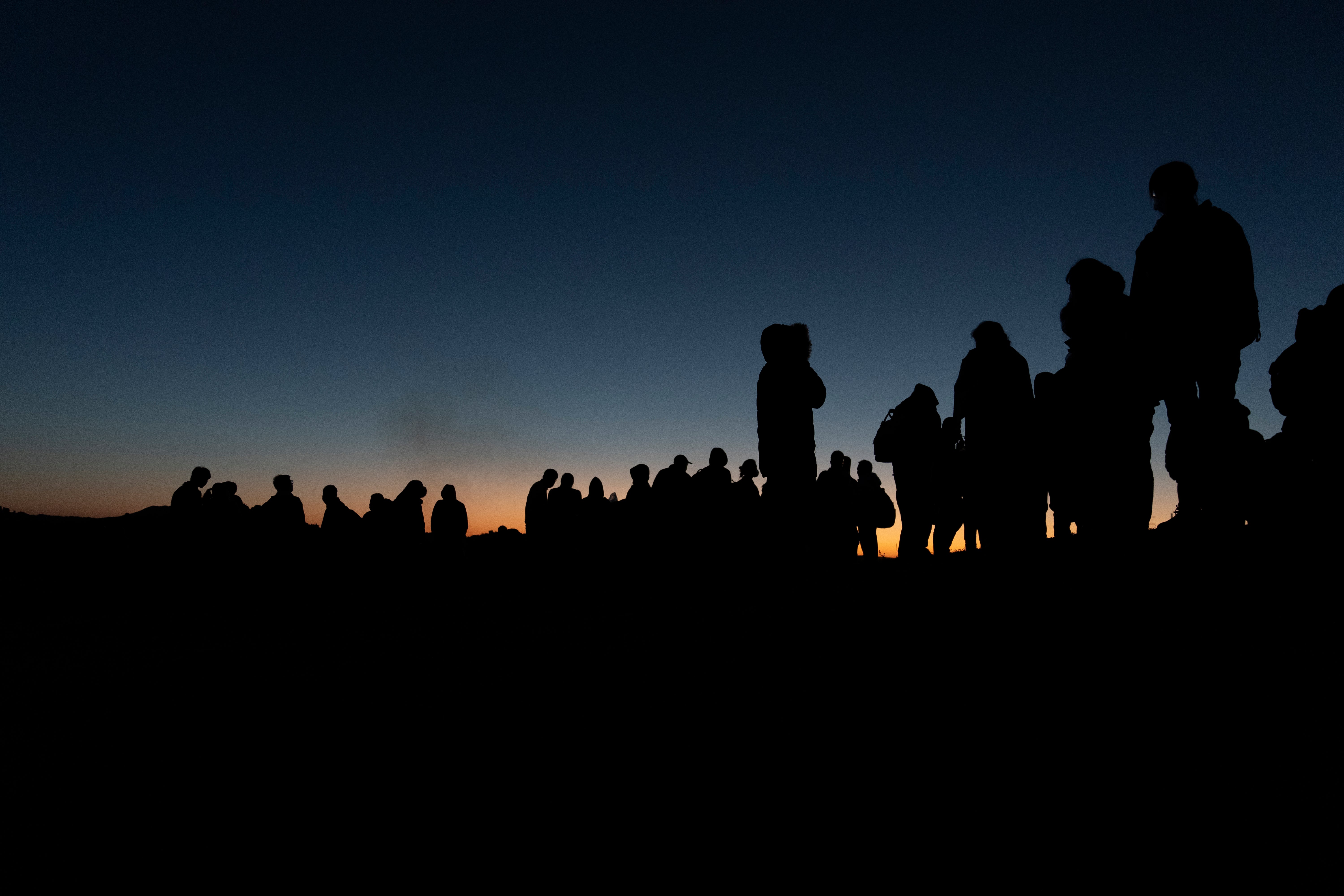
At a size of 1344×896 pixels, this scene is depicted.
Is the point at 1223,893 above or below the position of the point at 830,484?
below

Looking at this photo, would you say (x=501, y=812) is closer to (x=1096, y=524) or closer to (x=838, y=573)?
(x=1096, y=524)

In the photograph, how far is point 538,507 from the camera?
1066 cm

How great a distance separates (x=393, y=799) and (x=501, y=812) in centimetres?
32

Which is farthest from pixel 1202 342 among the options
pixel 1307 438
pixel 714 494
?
pixel 714 494

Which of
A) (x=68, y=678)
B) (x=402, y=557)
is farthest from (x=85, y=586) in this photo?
(x=68, y=678)

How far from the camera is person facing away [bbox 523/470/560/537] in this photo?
34.8 feet

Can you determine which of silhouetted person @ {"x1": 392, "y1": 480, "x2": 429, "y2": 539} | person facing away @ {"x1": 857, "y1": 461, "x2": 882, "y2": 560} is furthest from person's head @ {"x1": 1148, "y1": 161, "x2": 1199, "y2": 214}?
silhouetted person @ {"x1": 392, "y1": 480, "x2": 429, "y2": 539}

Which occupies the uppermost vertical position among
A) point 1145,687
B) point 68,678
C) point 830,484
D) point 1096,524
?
point 830,484

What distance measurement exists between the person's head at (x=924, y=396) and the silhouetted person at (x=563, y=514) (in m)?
6.49

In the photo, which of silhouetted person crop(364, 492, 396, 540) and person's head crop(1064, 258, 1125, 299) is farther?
silhouetted person crop(364, 492, 396, 540)

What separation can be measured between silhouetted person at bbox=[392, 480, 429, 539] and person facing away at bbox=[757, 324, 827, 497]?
727cm

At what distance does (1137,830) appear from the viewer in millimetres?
1329

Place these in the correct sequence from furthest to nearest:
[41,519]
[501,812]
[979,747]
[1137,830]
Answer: [41,519]
[979,747]
[501,812]
[1137,830]

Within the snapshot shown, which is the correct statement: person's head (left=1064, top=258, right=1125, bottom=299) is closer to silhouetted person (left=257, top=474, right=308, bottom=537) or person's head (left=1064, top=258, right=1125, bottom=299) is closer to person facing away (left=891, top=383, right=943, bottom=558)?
person facing away (left=891, top=383, right=943, bottom=558)
